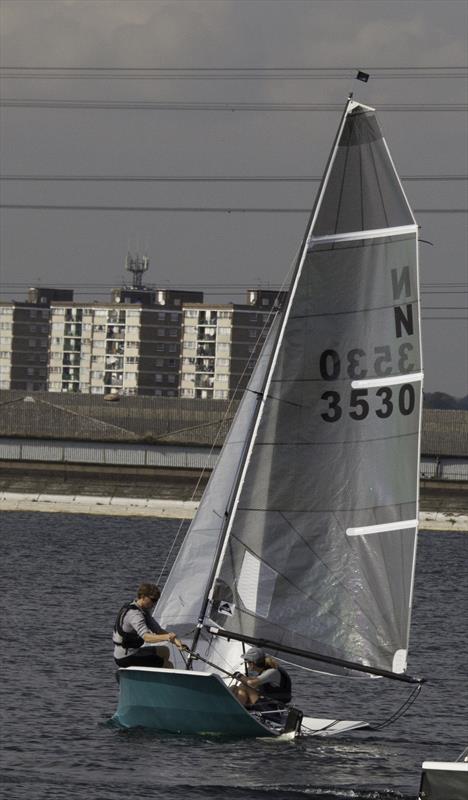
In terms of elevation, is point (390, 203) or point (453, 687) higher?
point (390, 203)

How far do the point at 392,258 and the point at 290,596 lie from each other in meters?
5.27

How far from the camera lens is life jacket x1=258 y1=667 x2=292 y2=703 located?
2345 centimetres

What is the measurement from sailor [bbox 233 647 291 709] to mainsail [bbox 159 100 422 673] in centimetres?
57

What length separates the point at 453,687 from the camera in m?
31.6

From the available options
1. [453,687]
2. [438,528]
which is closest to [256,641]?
[453,687]

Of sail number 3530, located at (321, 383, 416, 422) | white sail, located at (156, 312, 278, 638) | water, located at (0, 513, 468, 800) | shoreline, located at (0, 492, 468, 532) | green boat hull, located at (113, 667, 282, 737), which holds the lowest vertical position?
shoreline, located at (0, 492, 468, 532)

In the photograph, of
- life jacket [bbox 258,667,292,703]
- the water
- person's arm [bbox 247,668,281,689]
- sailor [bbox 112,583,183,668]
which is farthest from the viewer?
life jacket [bbox 258,667,292,703]

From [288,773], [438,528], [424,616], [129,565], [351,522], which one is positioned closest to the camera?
[288,773]

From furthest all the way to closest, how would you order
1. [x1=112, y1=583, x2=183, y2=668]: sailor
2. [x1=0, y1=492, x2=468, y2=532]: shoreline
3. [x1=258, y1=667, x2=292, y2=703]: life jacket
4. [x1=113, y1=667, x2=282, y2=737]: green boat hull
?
[x1=0, y1=492, x2=468, y2=532]: shoreline, [x1=258, y1=667, x2=292, y2=703]: life jacket, [x1=112, y1=583, x2=183, y2=668]: sailor, [x1=113, y1=667, x2=282, y2=737]: green boat hull

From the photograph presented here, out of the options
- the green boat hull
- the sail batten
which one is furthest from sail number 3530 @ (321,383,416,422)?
the green boat hull

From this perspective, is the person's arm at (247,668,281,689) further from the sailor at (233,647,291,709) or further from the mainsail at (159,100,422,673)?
the mainsail at (159,100,422,673)

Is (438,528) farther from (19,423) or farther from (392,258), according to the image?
(392,258)

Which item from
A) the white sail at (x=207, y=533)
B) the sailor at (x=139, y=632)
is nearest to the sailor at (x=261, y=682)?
the white sail at (x=207, y=533)

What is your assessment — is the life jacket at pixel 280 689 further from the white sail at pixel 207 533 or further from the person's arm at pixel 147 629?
the person's arm at pixel 147 629
